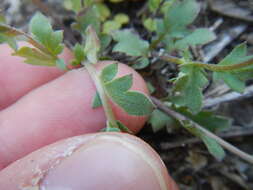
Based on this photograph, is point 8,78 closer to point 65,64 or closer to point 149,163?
point 65,64

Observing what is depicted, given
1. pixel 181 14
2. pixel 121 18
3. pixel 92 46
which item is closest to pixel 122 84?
pixel 92 46

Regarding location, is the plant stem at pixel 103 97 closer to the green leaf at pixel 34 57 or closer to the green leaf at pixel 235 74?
the green leaf at pixel 34 57

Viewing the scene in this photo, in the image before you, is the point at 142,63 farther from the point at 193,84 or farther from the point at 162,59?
the point at 193,84

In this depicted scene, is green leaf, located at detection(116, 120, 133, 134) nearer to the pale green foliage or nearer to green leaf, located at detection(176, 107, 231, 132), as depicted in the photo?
the pale green foliage

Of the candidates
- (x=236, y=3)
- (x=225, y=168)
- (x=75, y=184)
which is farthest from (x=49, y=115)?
(x=236, y=3)

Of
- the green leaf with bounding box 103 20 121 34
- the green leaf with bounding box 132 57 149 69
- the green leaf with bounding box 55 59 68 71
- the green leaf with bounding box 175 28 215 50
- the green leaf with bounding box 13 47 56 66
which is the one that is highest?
the green leaf with bounding box 13 47 56 66

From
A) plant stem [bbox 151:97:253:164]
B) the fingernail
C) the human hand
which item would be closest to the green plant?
plant stem [bbox 151:97:253:164]

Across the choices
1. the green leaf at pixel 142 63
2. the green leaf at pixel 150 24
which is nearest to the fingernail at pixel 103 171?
the green leaf at pixel 142 63
